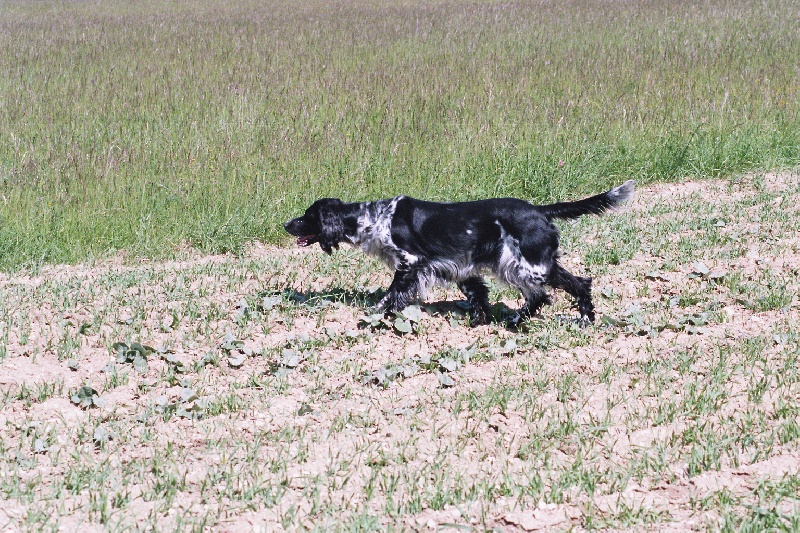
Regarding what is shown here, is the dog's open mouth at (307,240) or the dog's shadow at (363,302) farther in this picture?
the dog's open mouth at (307,240)

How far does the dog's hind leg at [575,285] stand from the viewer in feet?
20.8

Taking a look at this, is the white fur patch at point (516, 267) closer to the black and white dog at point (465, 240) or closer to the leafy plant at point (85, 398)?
the black and white dog at point (465, 240)

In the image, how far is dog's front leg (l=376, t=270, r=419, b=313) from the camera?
21.7 feet

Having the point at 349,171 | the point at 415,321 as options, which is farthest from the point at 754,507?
the point at 349,171

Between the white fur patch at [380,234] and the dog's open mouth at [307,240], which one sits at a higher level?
the white fur patch at [380,234]

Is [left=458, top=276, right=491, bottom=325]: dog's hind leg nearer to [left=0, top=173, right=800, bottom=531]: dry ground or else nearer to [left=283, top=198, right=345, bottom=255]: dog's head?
Answer: [left=0, top=173, right=800, bottom=531]: dry ground

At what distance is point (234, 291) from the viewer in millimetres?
7184

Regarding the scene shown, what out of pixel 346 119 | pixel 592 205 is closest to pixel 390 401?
pixel 592 205

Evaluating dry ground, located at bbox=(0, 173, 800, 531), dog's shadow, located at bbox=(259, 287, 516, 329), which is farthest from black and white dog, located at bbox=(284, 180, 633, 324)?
dry ground, located at bbox=(0, 173, 800, 531)

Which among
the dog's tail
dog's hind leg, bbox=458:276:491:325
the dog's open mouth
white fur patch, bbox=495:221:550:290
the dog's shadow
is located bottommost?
the dog's shadow

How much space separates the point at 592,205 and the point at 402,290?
148 cm

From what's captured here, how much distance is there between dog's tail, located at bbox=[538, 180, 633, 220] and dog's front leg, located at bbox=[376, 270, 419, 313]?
3.40ft

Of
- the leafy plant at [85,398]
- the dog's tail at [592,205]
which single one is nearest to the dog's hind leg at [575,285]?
the dog's tail at [592,205]

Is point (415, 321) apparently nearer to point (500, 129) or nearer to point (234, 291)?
point (234, 291)
